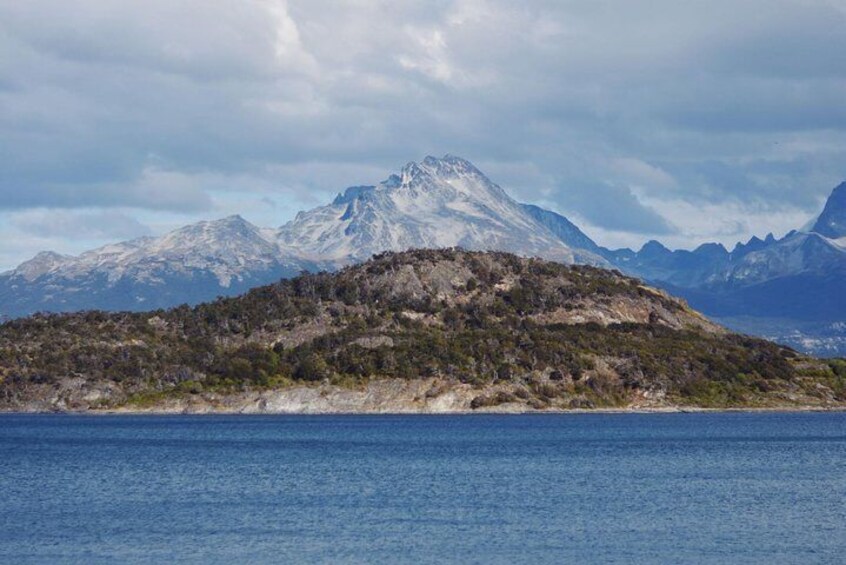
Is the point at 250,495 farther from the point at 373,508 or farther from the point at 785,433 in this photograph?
the point at 785,433

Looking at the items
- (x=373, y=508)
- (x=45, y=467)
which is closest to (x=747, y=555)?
(x=373, y=508)

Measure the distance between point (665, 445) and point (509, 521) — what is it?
7855 cm

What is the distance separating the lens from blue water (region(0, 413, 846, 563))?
87188 mm

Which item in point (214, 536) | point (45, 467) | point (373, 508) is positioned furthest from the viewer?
point (45, 467)

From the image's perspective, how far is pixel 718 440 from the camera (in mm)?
183500

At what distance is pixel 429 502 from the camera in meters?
112

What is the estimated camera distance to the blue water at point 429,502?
286 feet

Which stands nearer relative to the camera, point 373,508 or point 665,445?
point 373,508

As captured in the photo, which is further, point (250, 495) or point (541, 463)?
point (541, 463)

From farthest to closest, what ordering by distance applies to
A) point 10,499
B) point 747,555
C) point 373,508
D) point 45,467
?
point 45,467 → point 10,499 → point 373,508 → point 747,555

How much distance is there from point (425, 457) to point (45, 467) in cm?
4371

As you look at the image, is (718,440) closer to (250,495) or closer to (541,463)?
(541,463)

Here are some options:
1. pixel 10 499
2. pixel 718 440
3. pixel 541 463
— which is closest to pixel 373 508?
pixel 10 499

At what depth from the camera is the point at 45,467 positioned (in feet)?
486
